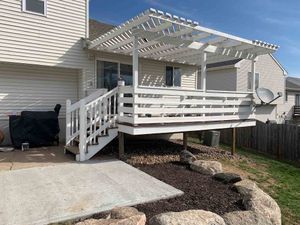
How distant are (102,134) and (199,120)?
3.00 m

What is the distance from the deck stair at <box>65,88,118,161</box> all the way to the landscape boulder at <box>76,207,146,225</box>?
315 centimetres

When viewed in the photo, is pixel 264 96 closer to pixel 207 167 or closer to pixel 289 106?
pixel 207 167

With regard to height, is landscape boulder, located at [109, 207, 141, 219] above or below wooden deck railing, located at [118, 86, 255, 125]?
below

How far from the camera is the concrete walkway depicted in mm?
3727

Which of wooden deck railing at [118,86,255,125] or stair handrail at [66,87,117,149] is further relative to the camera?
stair handrail at [66,87,117,149]

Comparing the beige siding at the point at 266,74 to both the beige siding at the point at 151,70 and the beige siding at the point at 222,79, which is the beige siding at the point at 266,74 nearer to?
the beige siding at the point at 222,79

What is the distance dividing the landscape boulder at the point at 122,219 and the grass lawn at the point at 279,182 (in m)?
2.66

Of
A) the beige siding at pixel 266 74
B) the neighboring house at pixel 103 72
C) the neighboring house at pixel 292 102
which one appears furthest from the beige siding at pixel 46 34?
the neighboring house at pixel 292 102

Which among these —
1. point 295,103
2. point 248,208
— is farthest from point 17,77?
point 295,103

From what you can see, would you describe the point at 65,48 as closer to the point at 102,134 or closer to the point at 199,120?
the point at 102,134

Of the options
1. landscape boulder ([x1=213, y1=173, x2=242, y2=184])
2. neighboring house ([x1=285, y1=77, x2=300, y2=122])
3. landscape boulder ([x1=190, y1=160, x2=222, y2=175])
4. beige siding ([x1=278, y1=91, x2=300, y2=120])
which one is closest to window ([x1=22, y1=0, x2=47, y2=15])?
landscape boulder ([x1=190, y1=160, x2=222, y2=175])

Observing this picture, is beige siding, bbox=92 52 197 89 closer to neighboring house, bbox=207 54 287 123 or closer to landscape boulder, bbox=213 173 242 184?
landscape boulder, bbox=213 173 242 184

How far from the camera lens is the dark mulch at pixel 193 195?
4.16m

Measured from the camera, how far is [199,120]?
796 centimetres
